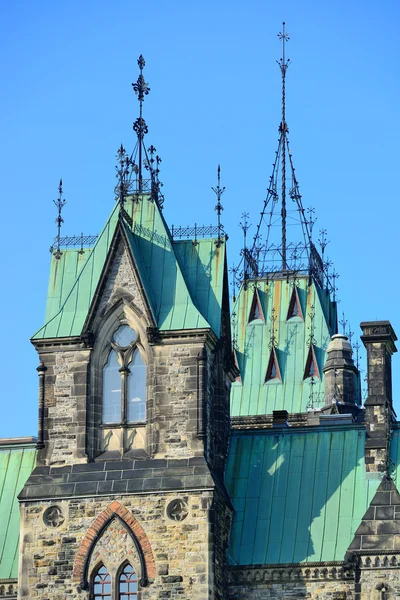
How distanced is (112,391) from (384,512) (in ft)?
29.0

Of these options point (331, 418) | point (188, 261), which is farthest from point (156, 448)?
point (331, 418)

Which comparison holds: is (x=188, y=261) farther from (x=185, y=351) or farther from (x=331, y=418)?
(x=331, y=418)

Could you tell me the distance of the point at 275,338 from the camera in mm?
97188

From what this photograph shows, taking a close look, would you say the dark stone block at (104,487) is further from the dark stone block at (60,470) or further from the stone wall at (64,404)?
the dark stone block at (60,470)

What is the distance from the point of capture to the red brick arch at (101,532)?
63.0 m

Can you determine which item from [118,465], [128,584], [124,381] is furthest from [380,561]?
[124,381]

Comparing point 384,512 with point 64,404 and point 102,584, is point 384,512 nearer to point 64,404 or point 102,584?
point 102,584

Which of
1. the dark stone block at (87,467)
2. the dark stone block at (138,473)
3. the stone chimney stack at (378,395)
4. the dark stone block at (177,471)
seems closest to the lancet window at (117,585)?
the dark stone block at (138,473)

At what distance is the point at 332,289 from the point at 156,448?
1469 inches

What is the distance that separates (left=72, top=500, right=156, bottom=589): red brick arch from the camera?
63031 mm

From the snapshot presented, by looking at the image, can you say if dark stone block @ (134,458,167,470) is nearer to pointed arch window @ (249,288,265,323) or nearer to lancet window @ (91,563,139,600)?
lancet window @ (91,563,139,600)

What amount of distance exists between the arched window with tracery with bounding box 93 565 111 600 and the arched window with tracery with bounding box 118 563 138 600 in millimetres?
347

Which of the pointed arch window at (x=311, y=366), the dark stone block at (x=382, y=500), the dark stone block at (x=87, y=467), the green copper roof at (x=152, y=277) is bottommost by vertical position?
the dark stone block at (x=382, y=500)

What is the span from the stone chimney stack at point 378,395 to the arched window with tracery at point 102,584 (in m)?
8.99
